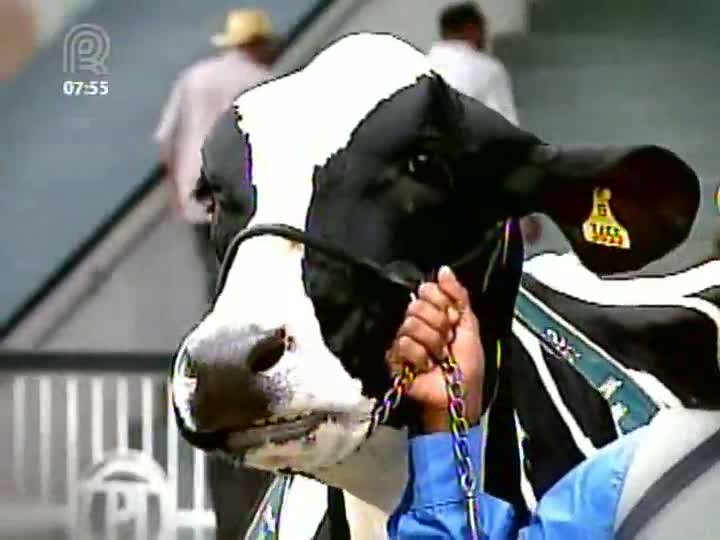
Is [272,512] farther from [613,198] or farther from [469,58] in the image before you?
[469,58]

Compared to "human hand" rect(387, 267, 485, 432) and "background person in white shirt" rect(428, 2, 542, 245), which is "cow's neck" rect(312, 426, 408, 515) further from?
"background person in white shirt" rect(428, 2, 542, 245)

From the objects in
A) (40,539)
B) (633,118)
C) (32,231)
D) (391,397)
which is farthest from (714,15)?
(391,397)

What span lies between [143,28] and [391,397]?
5084 mm

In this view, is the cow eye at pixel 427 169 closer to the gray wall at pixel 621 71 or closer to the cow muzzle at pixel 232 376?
the cow muzzle at pixel 232 376

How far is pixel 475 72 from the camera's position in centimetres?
608

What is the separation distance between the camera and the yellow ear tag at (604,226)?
81.0 inches

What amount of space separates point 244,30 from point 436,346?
437cm

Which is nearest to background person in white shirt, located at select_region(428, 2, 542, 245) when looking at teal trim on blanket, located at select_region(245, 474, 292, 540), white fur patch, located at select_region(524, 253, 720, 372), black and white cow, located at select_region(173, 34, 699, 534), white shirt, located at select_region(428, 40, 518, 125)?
white shirt, located at select_region(428, 40, 518, 125)

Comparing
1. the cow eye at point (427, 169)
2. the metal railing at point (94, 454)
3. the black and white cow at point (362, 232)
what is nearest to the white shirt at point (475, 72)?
the metal railing at point (94, 454)

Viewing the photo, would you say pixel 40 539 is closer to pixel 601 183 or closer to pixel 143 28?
pixel 143 28

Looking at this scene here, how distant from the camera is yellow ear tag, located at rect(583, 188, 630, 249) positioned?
206 centimetres

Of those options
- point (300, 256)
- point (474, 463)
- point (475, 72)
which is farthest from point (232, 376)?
point (475, 72)

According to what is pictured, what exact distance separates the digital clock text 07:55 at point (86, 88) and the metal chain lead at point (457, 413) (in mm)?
4652

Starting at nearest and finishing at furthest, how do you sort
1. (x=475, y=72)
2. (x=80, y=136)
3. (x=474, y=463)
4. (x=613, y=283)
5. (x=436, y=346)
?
1. (x=436, y=346)
2. (x=474, y=463)
3. (x=613, y=283)
4. (x=475, y=72)
5. (x=80, y=136)
